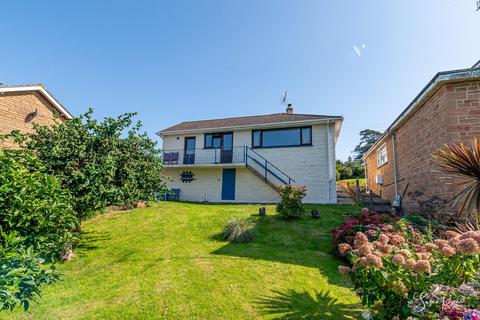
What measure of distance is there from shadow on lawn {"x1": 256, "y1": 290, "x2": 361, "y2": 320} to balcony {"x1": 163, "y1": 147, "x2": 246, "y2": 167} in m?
11.8

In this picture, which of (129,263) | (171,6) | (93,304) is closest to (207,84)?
(171,6)

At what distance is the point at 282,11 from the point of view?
9.50m

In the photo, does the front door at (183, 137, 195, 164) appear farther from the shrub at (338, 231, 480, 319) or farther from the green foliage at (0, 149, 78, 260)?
the shrub at (338, 231, 480, 319)

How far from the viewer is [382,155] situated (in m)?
13.7

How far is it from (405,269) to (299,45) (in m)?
10.7

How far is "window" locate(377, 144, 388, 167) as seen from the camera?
12977 mm

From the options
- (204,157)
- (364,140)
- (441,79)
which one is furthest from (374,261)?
(364,140)

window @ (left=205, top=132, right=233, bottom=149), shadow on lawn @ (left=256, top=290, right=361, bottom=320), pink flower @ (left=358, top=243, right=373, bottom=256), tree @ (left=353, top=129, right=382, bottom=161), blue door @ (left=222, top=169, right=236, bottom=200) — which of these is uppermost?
tree @ (left=353, top=129, right=382, bottom=161)

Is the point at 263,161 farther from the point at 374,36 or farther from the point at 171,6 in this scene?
the point at 171,6

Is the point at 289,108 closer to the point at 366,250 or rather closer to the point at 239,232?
the point at 239,232

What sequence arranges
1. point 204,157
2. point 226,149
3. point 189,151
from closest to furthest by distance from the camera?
point 226,149
point 204,157
point 189,151

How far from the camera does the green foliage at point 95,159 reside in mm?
6031

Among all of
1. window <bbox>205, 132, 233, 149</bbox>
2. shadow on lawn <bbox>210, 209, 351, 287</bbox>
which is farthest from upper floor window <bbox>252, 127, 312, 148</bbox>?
shadow on lawn <bbox>210, 209, 351, 287</bbox>

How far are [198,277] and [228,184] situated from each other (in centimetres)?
1150
